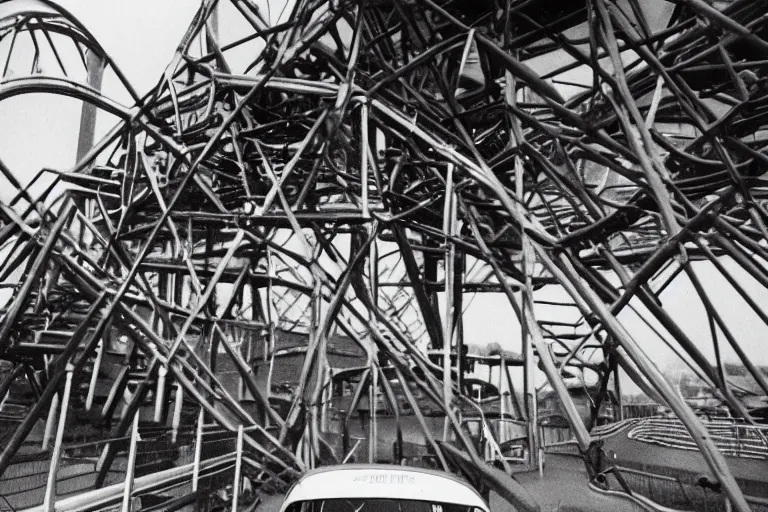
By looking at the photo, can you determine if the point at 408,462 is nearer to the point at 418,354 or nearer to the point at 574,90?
the point at 418,354

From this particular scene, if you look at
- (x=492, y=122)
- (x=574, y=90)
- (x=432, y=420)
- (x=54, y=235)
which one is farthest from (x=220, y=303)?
(x=574, y=90)

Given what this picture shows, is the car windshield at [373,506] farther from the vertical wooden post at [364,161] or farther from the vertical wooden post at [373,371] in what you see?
the vertical wooden post at [364,161]

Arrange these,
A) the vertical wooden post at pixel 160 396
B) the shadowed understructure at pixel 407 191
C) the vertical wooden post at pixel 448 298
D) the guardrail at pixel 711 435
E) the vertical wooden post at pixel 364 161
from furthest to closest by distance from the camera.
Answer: the vertical wooden post at pixel 160 396 < the guardrail at pixel 711 435 < the vertical wooden post at pixel 364 161 < the vertical wooden post at pixel 448 298 < the shadowed understructure at pixel 407 191

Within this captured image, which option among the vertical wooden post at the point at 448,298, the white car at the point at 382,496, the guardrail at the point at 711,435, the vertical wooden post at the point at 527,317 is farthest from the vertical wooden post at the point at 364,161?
the guardrail at the point at 711,435

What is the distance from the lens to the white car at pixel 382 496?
362cm

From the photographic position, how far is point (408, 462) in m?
10.6

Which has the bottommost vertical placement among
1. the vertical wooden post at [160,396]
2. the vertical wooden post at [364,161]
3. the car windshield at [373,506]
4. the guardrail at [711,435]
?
the car windshield at [373,506]

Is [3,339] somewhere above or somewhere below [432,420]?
above

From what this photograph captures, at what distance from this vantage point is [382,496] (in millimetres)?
3604

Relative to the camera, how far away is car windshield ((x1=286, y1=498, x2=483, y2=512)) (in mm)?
3617

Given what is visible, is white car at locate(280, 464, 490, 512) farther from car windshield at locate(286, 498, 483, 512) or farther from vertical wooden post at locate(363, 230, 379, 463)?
vertical wooden post at locate(363, 230, 379, 463)

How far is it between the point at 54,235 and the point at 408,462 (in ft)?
22.2

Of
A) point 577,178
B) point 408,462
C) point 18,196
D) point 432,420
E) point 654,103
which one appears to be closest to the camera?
point 654,103

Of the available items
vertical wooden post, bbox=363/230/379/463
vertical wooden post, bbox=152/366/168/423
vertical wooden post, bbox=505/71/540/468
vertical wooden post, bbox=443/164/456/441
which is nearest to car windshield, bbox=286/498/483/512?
vertical wooden post, bbox=505/71/540/468
